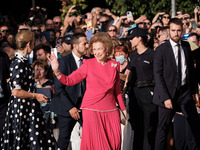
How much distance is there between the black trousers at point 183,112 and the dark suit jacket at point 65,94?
4.66ft

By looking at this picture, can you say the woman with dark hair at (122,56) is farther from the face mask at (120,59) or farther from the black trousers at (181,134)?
the black trousers at (181,134)

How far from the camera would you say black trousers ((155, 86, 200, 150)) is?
730 centimetres

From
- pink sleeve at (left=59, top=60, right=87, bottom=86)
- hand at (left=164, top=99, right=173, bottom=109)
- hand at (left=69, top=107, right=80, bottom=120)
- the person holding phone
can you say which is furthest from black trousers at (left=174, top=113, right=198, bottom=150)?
pink sleeve at (left=59, top=60, right=87, bottom=86)

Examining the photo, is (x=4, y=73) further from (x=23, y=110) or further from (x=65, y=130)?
(x=65, y=130)

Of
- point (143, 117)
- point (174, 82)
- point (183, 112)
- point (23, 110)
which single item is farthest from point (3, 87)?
point (183, 112)

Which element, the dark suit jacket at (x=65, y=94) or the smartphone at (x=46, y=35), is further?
the smartphone at (x=46, y=35)

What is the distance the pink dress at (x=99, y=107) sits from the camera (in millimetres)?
6273

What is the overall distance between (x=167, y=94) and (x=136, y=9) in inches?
392

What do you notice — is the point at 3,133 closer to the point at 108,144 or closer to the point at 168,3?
the point at 108,144

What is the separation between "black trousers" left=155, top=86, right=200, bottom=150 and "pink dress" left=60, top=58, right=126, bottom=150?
120cm

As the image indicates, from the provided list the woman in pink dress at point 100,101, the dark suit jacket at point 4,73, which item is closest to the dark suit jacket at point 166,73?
the woman in pink dress at point 100,101

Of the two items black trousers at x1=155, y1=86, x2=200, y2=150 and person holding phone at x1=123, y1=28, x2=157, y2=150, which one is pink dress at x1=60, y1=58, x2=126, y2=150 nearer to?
black trousers at x1=155, y1=86, x2=200, y2=150

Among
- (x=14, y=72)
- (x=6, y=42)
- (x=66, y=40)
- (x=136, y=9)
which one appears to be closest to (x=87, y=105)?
(x=14, y=72)

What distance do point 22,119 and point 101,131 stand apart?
112 cm
